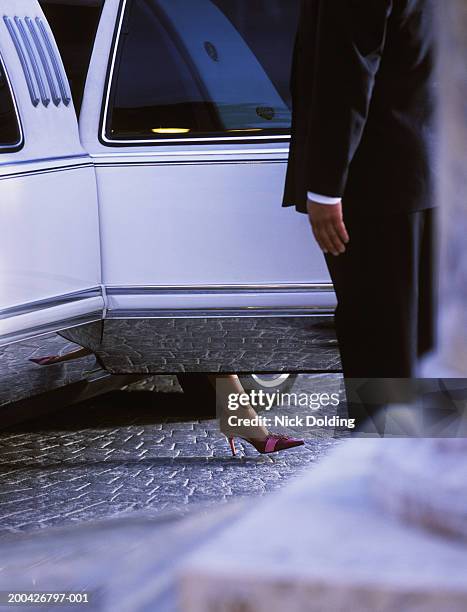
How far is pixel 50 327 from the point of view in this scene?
150 inches

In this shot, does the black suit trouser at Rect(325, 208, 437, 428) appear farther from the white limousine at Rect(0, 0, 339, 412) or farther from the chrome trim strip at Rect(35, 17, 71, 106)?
the chrome trim strip at Rect(35, 17, 71, 106)

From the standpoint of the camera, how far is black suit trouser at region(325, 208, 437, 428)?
117 inches

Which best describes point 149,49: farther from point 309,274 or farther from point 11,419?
point 11,419

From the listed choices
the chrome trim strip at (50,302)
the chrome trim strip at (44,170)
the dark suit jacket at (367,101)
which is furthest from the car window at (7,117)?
the dark suit jacket at (367,101)

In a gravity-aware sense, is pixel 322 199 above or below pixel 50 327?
above

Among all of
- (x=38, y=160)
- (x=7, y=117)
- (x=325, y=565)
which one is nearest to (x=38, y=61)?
(x=7, y=117)

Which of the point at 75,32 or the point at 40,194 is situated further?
the point at 75,32

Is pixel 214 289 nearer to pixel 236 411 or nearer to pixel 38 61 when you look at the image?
pixel 236 411

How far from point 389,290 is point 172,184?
1.22 metres

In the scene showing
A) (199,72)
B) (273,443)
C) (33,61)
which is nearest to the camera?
(33,61)

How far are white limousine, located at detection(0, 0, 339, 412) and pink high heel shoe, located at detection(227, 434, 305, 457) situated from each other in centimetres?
29

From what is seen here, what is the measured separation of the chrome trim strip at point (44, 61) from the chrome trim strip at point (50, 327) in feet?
2.41

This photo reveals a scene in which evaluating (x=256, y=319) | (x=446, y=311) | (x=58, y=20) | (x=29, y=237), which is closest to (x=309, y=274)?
(x=256, y=319)

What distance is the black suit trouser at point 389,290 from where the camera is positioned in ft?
9.74
